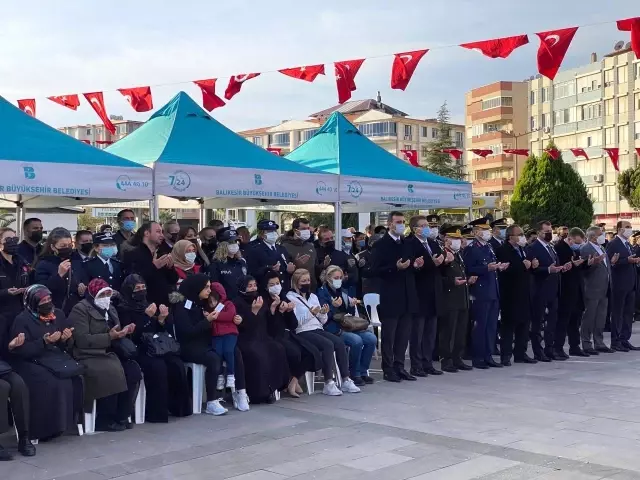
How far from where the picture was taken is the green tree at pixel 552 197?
4425cm

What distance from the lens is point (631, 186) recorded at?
48938 millimetres

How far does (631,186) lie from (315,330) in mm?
43375

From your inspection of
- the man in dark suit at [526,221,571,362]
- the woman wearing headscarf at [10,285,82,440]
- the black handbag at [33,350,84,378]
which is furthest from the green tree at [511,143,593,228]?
the woman wearing headscarf at [10,285,82,440]

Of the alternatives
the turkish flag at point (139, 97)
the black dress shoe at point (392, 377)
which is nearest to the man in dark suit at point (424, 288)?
the black dress shoe at point (392, 377)

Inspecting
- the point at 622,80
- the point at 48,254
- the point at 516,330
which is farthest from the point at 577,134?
the point at 48,254

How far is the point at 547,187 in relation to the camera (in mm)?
44500

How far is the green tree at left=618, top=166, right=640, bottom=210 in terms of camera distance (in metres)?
47.2

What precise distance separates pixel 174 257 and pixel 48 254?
4.09ft

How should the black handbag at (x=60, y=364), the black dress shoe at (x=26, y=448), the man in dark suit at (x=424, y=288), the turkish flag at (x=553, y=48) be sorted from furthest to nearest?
the turkish flag at (x=553, y=48), the man in dark suit at (x=424, y=288), the black handbag at (x=60, y=364), the black dress shoe at (x=26, y=448)

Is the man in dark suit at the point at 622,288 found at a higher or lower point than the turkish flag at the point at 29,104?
lower

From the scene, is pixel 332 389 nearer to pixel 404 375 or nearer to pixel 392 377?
pixel 392 377

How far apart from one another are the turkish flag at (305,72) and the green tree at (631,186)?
3667 centimetres

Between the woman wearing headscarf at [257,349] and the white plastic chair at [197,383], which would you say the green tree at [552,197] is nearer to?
the woman wearing headscarf at [257,349]

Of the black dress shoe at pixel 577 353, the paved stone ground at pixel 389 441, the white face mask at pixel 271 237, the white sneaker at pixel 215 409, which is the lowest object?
the black dress shoe at pixel 577 353
